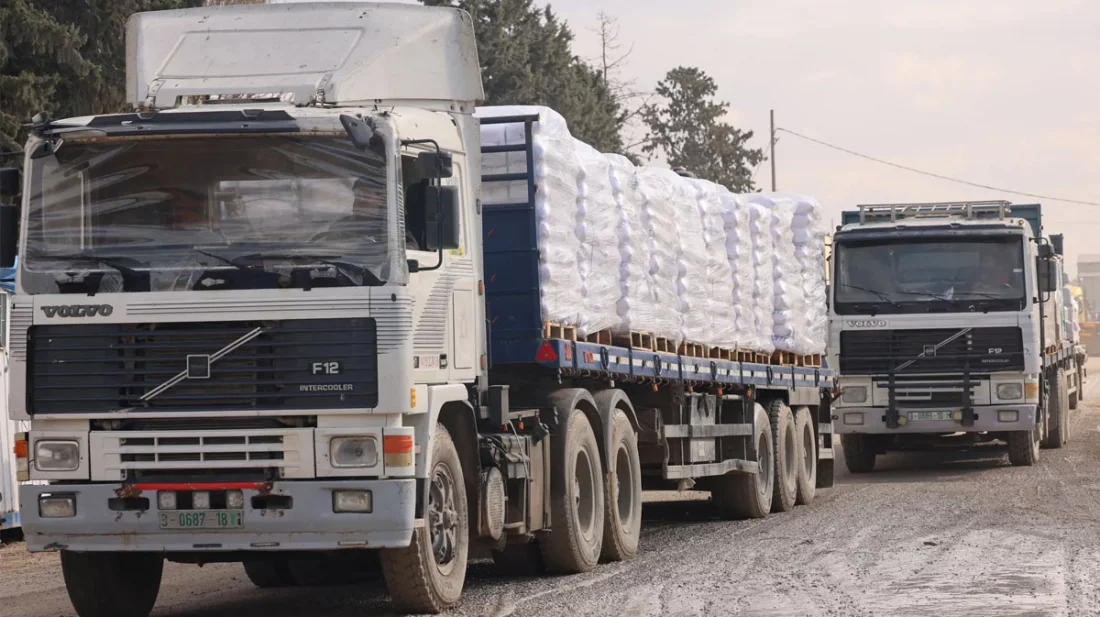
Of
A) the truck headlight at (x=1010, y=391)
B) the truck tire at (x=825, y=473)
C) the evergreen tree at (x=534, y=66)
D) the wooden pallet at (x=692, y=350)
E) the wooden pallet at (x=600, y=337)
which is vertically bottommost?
the truck tire at (x=825, y=473)

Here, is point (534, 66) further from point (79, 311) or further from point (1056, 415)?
point (79, 311)

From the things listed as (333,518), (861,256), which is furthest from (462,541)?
→ (861,256)

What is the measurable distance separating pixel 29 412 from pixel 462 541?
2.54 meters

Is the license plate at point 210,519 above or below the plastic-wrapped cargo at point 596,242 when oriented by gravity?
below

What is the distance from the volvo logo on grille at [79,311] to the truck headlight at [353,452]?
4.43 ft

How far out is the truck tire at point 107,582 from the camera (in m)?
9.37

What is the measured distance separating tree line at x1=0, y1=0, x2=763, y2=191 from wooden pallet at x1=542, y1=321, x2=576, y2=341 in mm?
13429

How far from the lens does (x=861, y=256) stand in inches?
835

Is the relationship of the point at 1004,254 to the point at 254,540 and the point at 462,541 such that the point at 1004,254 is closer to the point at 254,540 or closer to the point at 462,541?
the point at 462,541

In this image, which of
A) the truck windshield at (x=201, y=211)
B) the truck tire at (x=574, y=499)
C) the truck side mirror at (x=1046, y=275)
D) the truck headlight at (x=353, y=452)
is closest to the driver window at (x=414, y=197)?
the truck windshield at (x=201, y=211)

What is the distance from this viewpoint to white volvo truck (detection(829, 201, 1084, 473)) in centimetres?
2080

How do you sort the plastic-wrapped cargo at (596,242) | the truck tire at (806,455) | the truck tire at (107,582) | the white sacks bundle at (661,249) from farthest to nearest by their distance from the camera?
the truck tire at (806,455), the plastic-wrapped cargo at (596,242), the white sacks bundle at (661,249), the truck tire at (107,582)

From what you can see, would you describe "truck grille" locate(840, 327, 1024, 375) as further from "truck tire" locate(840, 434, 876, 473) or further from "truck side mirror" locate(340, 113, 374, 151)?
"truck side mirror" locate(340, 113, 374, 151)

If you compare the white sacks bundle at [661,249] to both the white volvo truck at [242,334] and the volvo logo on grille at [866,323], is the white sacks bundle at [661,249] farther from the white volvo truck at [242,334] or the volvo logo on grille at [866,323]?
the volvo logo on grille at [866,323]
